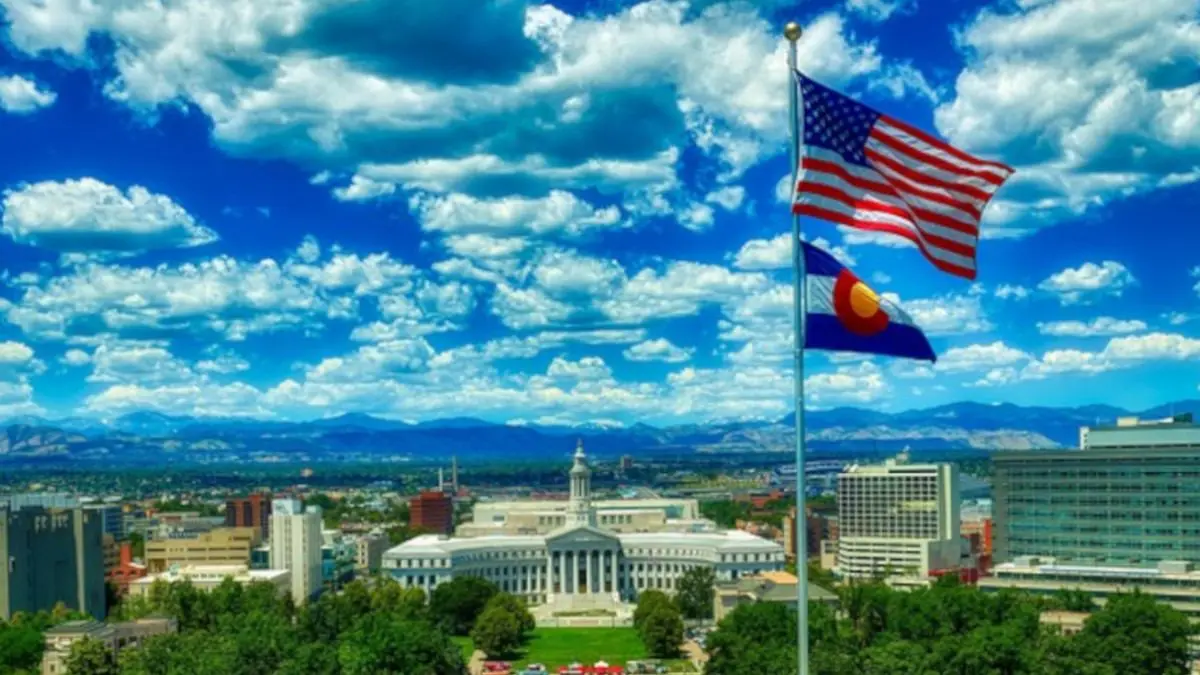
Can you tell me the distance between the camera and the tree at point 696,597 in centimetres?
11850

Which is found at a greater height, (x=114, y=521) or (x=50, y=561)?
(x=50, y=561)

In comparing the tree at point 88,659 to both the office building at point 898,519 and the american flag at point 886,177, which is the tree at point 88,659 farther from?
the office building at point 898,519

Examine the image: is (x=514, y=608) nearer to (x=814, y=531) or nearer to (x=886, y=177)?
(x=814, y=531)

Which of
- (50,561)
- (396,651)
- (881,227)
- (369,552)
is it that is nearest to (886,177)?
(881,227)

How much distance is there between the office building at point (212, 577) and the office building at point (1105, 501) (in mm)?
62906

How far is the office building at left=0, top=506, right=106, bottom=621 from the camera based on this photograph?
333 ft

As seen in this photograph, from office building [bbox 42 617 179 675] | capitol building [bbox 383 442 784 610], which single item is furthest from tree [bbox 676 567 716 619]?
office building [bbox 42 617 179 675]

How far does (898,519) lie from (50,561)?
86.1m

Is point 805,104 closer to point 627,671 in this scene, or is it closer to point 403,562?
point 627,671

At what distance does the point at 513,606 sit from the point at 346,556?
59.3 metres

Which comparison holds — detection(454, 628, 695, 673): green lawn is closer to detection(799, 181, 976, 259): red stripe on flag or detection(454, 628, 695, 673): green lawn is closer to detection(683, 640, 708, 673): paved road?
detection(683, 640, 708, 673): paved road

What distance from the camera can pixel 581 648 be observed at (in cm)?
10019

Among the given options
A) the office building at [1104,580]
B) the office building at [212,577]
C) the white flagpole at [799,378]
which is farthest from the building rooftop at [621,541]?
the white flagpole at [799,378]

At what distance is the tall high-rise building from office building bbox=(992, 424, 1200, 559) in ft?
204
